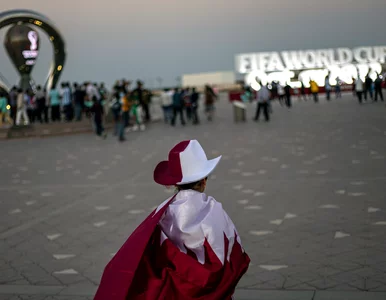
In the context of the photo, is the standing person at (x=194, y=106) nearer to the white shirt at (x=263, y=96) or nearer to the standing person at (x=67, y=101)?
the white shirt at (x=263, y=96)

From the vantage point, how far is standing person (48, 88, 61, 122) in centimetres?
2798

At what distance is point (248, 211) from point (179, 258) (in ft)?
17.3

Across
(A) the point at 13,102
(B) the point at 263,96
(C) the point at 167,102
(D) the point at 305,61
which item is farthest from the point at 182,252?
(D) the point at 305,61

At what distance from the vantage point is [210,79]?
396 ft

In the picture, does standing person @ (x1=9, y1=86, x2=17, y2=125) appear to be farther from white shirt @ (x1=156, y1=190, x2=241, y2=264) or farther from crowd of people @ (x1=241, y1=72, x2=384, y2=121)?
white shirt @ (x1=156, y1=190, x2=241, y2=264)

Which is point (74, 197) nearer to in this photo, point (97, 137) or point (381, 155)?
Answer: point (381, 155)

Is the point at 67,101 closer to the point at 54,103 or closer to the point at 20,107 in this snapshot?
the point at 54,103

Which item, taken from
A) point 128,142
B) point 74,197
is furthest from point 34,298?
point 128,142

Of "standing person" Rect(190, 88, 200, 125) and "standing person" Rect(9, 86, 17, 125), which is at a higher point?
"standing person" Rect(9, 86, 17, 125)

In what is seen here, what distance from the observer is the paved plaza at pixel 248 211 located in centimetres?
568

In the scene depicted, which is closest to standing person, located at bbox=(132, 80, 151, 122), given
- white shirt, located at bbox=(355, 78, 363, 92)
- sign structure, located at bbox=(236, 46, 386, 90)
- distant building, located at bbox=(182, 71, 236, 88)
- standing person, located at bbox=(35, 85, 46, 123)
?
standing person, located at bbox=(35, 85, 46, 123)

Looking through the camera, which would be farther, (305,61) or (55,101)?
(305,61)

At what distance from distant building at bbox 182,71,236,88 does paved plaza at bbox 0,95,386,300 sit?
331 feet

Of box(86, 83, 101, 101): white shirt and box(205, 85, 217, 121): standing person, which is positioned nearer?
box(86, 83, 101, 101): white shirt
